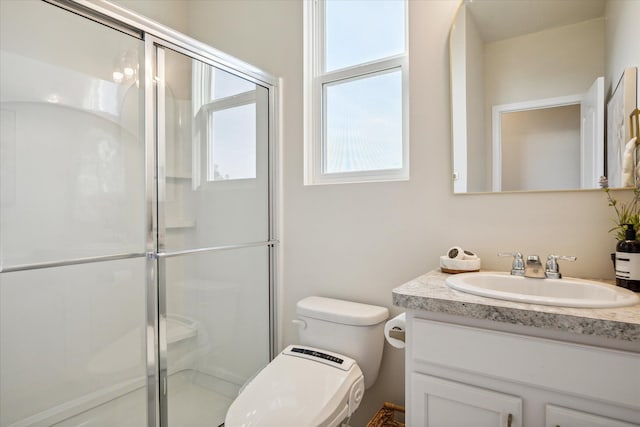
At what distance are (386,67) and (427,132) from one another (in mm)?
450

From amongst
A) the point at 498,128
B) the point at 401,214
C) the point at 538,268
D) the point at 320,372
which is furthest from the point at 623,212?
the point at 320,372

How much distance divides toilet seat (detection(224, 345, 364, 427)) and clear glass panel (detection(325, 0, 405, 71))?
147 centimetres

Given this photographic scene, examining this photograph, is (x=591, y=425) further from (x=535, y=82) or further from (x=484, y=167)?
(x=535, y=82)

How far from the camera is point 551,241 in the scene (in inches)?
47.6

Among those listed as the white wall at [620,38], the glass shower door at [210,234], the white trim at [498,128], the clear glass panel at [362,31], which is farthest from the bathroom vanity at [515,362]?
the clear glass panel at [362,31]

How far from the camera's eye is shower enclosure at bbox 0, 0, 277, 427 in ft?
4.03

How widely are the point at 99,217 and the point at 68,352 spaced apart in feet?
1.78

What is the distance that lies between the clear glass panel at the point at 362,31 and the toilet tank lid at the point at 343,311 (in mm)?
1234

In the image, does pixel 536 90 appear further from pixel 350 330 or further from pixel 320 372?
pixel 320 372

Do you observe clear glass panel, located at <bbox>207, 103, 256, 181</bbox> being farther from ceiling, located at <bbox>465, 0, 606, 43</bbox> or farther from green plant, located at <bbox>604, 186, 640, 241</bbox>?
green plant, located at <bbox>604, 186, 640, 241</bbox>

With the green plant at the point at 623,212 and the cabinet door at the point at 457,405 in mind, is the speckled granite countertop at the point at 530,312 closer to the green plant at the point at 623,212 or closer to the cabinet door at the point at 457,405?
the cabinet door at the point at 457,405

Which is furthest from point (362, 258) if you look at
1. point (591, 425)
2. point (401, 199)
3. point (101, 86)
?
point (101, 86)

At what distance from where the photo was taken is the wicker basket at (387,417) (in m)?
1.34

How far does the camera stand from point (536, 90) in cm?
123
